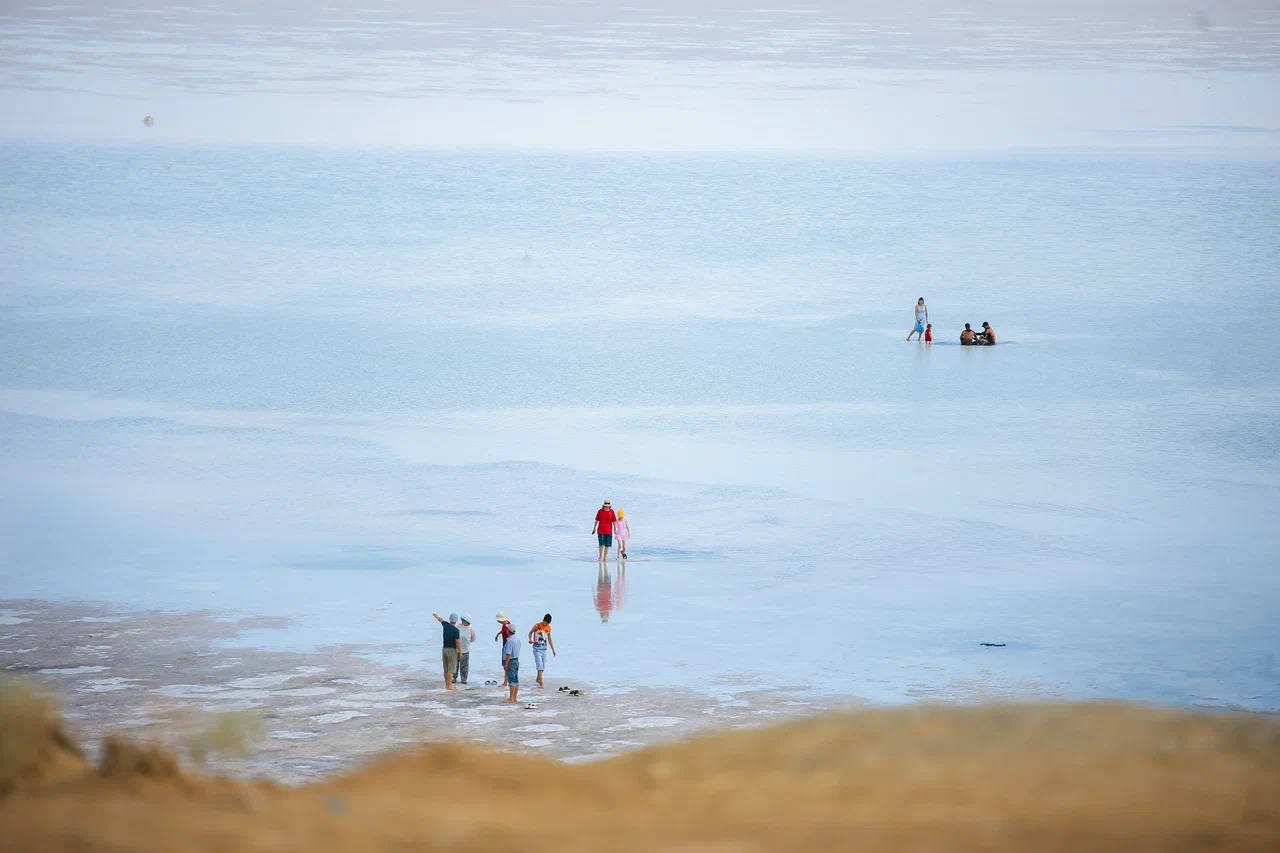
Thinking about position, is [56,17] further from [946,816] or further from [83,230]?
[946,816]

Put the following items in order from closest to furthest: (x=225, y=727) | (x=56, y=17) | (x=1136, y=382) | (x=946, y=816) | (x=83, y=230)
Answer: (x=946, y=816) < (x=225, y=727) < (x=1136, y=382) < (x=83, y=230) < (x=56, y=17)

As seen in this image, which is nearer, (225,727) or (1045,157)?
(225,727)

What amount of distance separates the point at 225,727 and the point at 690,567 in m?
14.2

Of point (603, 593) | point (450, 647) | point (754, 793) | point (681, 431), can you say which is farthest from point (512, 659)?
point (681, 431)

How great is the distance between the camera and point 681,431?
107ft

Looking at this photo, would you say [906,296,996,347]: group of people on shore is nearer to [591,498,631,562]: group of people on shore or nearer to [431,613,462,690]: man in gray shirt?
[591,498,631,562]: group of people on shore

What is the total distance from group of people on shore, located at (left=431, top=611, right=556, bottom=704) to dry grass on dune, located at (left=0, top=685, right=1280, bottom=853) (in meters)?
8.32

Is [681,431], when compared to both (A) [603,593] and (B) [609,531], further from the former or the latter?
(A) [603,593]


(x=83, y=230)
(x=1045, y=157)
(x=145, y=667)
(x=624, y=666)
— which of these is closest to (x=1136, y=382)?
(x=624, y=666)

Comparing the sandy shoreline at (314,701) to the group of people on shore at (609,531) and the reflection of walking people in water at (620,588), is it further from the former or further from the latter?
the group of people on shore at (609,531)

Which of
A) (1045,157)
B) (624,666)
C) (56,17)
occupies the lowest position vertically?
(624,666)

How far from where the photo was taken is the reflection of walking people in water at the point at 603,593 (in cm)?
2058

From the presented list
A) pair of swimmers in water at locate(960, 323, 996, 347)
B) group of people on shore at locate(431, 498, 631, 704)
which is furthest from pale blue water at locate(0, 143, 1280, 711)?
pair of swimmers in water at locate(960, 323, 996, 347)

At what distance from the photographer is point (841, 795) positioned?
7.73 meters
